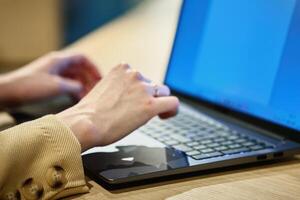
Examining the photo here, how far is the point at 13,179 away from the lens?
66cm

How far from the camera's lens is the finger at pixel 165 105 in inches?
32.9

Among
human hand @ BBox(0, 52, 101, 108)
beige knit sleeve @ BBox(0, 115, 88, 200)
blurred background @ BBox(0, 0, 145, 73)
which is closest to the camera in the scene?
beige knit sleeve @ BBox(0, 115, 88, 200)

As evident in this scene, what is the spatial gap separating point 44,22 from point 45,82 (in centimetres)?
296

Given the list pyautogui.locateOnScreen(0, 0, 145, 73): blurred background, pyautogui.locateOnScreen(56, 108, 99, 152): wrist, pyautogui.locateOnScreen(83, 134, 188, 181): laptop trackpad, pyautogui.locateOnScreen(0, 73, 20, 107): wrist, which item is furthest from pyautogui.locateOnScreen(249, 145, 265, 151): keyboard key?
pyautogui.locateOnScreen(0, 0, 145, 73): blurred background

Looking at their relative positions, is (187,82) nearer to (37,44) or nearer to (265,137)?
(265,137)

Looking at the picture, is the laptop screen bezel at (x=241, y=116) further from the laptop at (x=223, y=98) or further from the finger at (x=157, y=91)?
the finger at (x=157, y=91)

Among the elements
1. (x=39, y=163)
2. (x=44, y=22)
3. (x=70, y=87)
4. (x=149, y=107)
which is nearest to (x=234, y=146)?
(x=149, y=107)

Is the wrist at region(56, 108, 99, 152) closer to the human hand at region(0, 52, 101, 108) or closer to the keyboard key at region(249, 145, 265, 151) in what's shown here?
the keyboard key at region(249, 145, 265, 151)

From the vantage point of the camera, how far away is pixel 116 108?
31.2 inches

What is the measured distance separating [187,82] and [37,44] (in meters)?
3.22

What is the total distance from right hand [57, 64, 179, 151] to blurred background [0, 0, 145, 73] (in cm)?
320

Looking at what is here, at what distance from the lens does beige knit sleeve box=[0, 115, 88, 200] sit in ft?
2.15

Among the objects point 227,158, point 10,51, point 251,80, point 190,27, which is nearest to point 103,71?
point 190,27

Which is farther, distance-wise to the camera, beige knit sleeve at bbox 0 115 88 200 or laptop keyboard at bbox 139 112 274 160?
laptop keyboard at bbox 139 112 274 160
